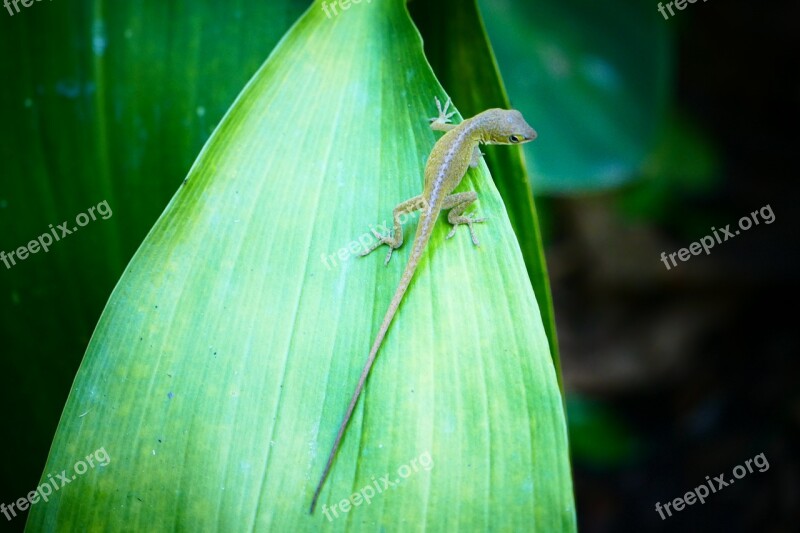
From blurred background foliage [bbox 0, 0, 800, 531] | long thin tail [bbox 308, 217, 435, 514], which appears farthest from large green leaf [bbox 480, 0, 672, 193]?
long thin tail [bbox 308, 217, 435, 514]

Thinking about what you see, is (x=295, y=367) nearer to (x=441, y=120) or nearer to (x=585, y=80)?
(x=441, y=120)

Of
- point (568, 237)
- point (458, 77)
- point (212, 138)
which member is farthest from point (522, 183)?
point (568, 237)

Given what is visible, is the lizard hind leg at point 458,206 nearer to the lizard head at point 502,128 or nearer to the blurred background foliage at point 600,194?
the lizard head at point 502,128

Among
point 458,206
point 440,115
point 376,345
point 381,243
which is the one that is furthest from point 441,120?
point 376,345

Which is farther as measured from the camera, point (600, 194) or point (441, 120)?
point (600, 194)

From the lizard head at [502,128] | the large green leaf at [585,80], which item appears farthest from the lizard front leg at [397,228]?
the large green leaf at [585,80]

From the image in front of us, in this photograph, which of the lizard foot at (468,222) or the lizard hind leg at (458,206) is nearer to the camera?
the lizard foot at (468,222)

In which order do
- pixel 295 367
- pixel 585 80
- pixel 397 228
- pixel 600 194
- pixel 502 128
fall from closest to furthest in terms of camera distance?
pixel 295 367
pixel 397 228
pixel 502 128
pixel 585 80
pixel 600 194
